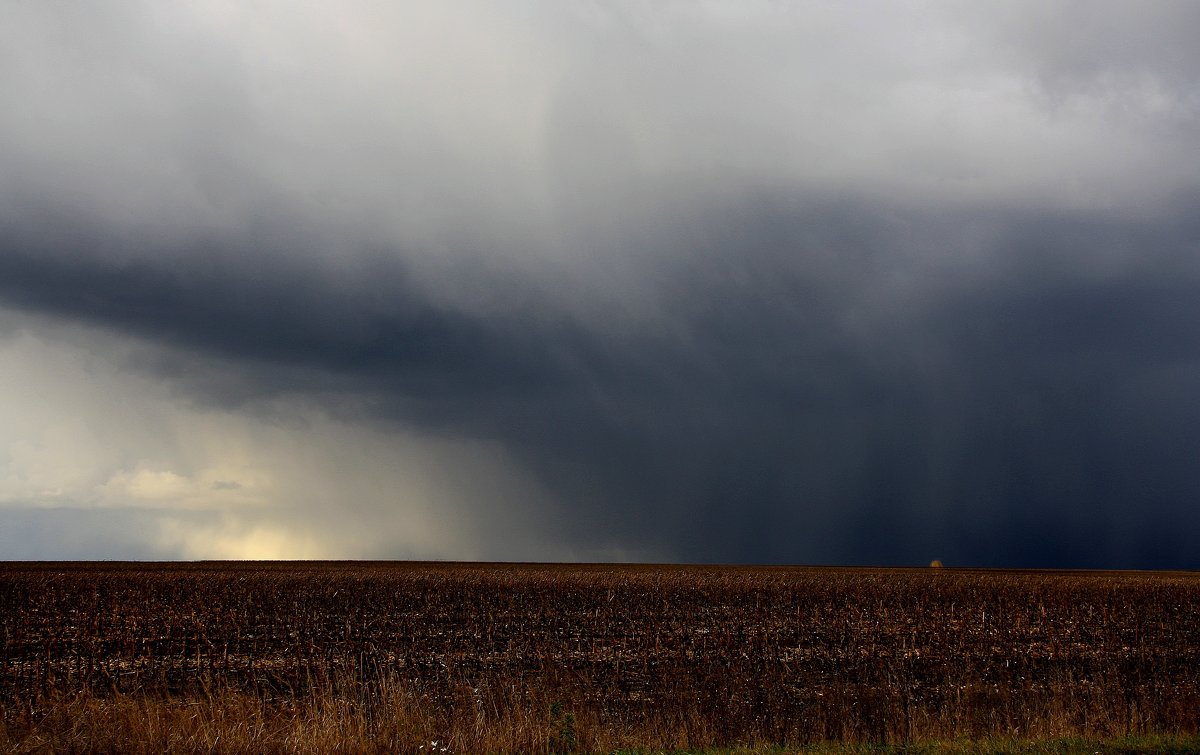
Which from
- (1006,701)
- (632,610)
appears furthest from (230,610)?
(1006,701)

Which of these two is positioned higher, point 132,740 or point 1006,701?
point 132,740

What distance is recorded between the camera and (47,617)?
40.7 m

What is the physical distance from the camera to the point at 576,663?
29.2 meters

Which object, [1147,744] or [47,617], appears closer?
[1147,744]

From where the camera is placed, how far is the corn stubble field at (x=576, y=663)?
55.0ft

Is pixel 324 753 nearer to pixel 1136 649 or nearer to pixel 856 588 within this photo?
pixel 1136 649

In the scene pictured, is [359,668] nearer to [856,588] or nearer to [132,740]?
[132,740]

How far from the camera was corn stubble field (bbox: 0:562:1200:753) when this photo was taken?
16.8 meters

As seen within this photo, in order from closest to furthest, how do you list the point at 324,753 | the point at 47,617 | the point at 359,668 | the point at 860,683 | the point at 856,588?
the point at 324,753
the point at 860,683
the point at 359,668
the point at 47,617
the point at 856,588

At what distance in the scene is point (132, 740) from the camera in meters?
14.5

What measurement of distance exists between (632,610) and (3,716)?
29.2 metres

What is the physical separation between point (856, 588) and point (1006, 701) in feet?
93.0

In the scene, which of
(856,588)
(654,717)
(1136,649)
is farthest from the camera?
(856,588)

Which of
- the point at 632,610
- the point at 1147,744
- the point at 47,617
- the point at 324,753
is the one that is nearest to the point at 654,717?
the point at 324,753
